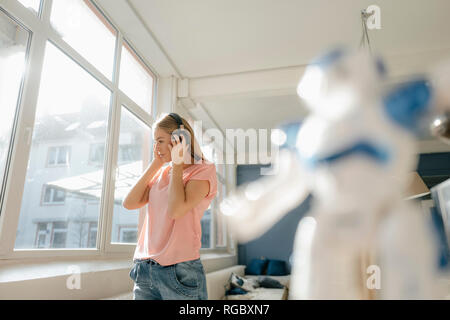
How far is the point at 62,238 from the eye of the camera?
5.70 ft

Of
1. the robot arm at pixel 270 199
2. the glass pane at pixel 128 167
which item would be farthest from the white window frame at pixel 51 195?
the robot arm at pixel 270 199

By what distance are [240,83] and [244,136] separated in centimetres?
247

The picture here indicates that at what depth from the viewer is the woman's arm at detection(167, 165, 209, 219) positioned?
0.83 metres

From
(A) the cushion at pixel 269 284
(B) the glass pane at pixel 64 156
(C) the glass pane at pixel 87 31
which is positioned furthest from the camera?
(A) the cushion at pixel 269 284

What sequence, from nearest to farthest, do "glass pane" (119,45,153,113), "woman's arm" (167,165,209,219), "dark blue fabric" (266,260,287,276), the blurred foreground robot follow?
the blurred foreground robot
"woman's arm" (167,165,209,219)
"glass pane" (119,45,153,113)
"dark blue fabric" (266,260,287,276)

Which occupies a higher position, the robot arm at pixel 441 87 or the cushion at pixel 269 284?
the robot arm at pixel 441 87

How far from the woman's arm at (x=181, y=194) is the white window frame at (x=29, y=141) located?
3.19 ft

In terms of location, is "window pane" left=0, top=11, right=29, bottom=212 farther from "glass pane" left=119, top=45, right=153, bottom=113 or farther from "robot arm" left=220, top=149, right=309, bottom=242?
"robot arm" left=220, top=149, right=309, bottom=242

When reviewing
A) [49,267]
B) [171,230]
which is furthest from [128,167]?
[171,230]

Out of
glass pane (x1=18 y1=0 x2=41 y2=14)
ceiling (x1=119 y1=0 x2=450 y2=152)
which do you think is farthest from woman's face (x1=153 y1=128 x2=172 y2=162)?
ceiling (x1=119 y1=0 x2=450 y2=152)

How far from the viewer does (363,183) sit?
16 centimetres

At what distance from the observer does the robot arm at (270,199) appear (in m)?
0.22

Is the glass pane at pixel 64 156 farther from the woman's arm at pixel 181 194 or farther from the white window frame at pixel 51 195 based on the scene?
the woman's arm at pixel 181 194
